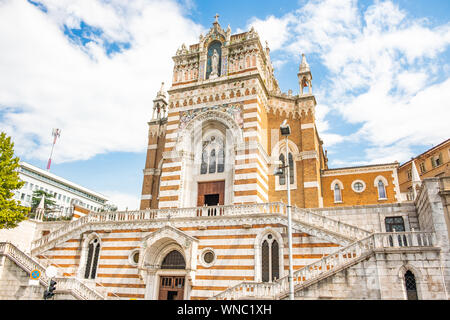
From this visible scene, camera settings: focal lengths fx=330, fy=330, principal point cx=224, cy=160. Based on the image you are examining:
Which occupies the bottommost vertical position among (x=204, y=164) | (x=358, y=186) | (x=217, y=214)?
(x=217, y=214)

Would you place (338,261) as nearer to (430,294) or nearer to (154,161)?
(430,294)

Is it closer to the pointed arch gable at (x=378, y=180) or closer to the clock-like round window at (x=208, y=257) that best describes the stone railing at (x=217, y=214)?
the clock-like round window at (x=208, y=257)

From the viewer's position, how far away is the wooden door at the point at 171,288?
2050cm

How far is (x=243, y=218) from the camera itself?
2000 cm

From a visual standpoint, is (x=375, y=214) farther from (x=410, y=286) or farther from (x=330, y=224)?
(x=410, y=286)

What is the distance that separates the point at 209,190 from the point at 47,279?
488 inches

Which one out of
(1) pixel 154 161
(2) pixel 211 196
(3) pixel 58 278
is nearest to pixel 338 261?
(2) pixel 211 196

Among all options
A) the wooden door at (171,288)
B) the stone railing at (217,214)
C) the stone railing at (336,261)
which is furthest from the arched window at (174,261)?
the stone railing at (336,261)

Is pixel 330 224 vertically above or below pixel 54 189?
below

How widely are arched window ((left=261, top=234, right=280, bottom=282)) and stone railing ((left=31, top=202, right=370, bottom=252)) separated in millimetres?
1776

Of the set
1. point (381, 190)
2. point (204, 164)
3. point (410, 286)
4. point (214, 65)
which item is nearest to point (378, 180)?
point (381, 190)
